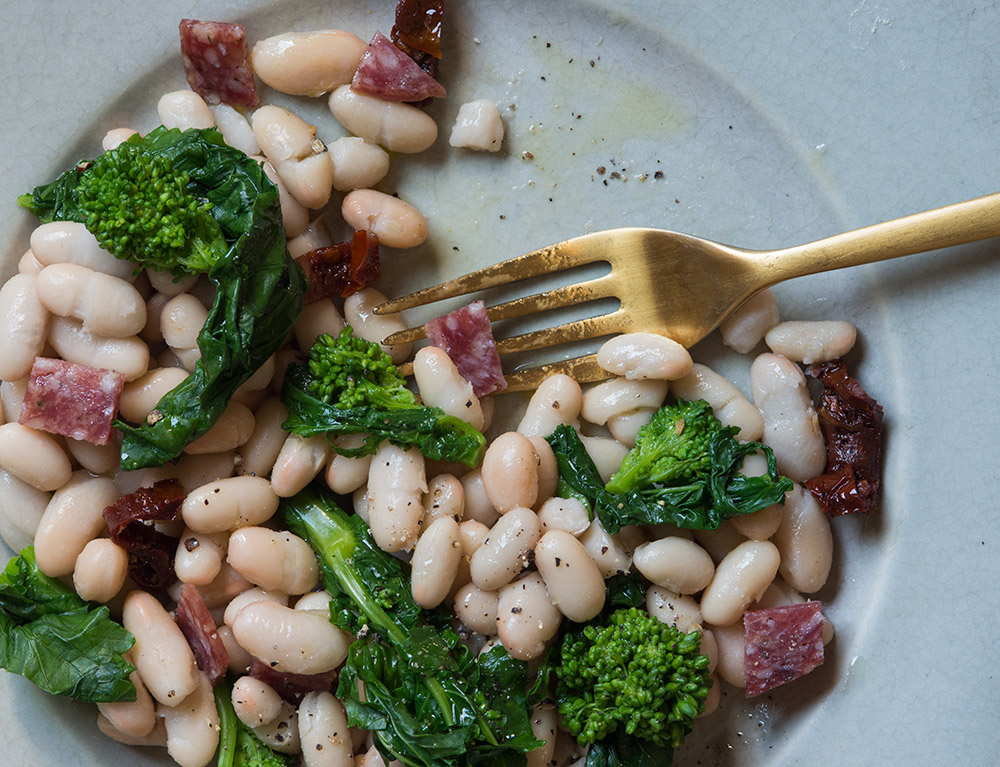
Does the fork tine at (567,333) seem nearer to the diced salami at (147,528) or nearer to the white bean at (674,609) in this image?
the white bean at (674,609)

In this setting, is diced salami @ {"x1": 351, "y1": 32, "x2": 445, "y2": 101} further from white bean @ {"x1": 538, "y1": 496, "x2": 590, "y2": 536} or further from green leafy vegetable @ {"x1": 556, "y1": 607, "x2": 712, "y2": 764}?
green leafy vegetable @ {"x1": 556, "y1": 607, "x2": 712, "y2": 764}

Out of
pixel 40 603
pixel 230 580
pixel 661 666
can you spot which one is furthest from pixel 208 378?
pixel 661 666

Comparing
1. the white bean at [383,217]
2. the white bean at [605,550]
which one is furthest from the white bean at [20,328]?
the white bean at [605,550]

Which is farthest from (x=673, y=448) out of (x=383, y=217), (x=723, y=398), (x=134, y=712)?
(x=134, y=712)

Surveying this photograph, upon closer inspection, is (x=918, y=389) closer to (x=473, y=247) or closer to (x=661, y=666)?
(x=661, y=666)

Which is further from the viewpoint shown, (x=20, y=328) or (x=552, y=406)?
(x=552, y=406)

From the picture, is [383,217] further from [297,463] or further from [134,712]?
[134,712]
